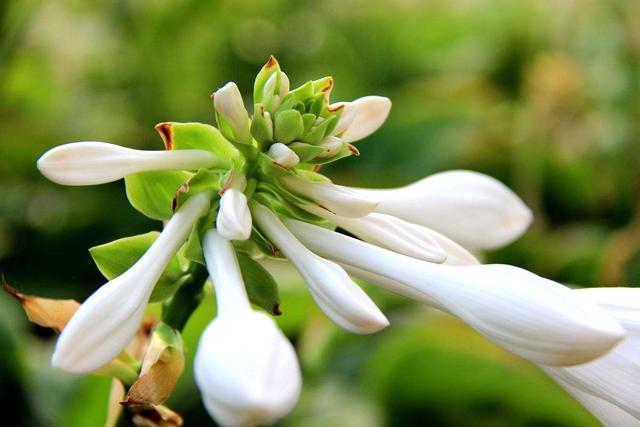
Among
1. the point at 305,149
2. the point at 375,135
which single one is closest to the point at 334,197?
the point at 305,149

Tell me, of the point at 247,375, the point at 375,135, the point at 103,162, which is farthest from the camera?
the point at 375,135

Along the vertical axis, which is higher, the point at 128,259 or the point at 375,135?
the point at 128,259

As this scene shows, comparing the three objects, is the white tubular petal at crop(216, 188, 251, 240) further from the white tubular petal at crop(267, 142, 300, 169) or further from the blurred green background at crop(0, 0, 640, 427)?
the blurred green background at crop(0, 0, 640, 427)

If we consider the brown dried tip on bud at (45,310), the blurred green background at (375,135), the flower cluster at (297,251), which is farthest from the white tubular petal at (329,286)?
the blurred green background at (375,135)

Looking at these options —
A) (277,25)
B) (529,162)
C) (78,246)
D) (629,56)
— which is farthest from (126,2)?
(629,56)

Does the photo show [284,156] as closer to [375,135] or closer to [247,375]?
[247,375]
